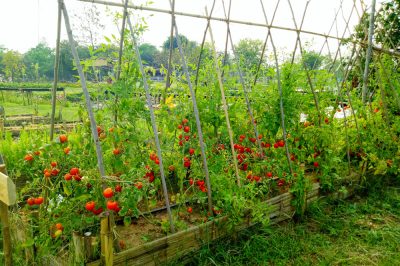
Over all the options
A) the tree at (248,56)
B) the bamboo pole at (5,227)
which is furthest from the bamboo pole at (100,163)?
the tree at (248,56)

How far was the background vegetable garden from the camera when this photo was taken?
1839 mm

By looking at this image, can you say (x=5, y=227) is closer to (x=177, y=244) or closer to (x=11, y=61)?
(x=177, y=244)

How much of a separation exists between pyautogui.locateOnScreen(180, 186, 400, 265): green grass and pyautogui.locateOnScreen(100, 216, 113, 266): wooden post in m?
0.65

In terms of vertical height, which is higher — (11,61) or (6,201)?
(11,61)

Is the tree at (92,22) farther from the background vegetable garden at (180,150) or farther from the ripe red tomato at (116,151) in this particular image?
the ripe red tomato at (116,151)

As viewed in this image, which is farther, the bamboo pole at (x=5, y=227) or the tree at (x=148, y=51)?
the tree at (x=148, y=51)

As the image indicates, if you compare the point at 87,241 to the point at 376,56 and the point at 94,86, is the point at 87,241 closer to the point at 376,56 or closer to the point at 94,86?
the point at 94,86

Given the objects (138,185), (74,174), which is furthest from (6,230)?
(138,185)

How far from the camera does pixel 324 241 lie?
2551 mm

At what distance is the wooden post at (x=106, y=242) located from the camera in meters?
1.69

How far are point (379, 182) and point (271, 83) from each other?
1.86 meters

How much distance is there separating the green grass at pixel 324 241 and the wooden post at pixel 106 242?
0.65m

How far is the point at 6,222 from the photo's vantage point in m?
1.52

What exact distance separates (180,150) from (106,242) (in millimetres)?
1032
